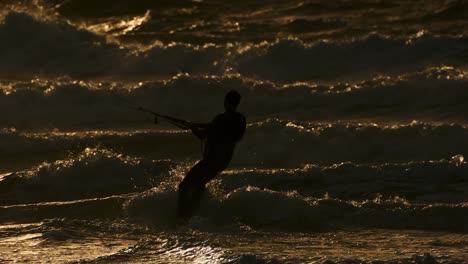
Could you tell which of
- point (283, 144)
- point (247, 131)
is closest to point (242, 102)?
point (247, 131)

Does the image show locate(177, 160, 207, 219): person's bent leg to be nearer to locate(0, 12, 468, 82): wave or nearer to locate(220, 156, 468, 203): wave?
locate(220, 156, 468, 203): wave

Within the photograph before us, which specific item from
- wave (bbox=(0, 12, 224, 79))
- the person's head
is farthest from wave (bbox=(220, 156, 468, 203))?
wave (bbox=(0, 12, 224, 79))

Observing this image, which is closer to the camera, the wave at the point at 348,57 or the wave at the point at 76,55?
the wave at the point at 348,57

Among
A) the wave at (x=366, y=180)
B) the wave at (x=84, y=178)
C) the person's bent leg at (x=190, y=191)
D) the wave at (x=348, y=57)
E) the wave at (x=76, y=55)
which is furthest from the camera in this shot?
the wave at (x=76, y=55)

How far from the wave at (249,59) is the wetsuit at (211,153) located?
31.5 feet

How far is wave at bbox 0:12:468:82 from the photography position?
22.4 meters

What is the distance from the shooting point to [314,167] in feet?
48.3

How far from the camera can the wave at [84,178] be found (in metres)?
14.3

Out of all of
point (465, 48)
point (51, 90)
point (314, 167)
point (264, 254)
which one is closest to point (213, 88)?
point (51, 90)

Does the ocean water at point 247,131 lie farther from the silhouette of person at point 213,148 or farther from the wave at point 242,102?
the silhouette of person at point 213,148

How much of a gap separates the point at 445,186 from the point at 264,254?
3676 mm

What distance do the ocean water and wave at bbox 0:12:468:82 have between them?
41 millimetres

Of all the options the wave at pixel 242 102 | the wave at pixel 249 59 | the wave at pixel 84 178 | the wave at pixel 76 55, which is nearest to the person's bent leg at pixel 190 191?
the wave at pixel 84 178

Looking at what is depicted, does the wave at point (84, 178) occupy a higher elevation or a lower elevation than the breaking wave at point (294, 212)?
higher
